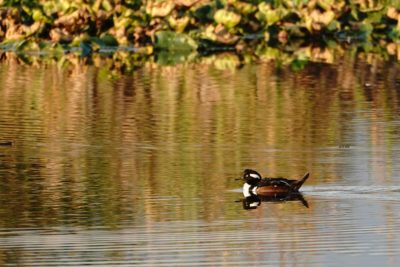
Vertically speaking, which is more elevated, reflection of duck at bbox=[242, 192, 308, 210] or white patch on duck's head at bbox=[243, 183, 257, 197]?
white patch on duck's head at bbox=[243, 183, 257, 197]

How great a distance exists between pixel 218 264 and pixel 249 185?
3145mm

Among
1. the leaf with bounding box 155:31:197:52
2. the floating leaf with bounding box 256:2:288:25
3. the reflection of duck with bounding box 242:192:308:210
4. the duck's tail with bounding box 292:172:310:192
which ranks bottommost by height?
the leaf with bounding box 155:31:197:52

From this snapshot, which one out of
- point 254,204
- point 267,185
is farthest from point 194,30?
point 254,204

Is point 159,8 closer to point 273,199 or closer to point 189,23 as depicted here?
point 189,23

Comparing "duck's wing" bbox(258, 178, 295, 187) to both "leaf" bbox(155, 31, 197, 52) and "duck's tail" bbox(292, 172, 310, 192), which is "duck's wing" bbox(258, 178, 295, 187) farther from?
"leaf" bbox(155, 31, 197, 52)

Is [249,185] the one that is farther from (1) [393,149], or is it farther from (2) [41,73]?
(2) [41,73]

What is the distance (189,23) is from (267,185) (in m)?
16.7

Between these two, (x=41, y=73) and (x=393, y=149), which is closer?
(x=393, y=149)

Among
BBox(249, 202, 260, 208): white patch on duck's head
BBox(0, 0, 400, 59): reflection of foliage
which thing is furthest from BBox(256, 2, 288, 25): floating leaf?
BBox(249, 202, 260, 208): white patch on duck's head

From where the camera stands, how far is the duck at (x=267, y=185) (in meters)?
14.1

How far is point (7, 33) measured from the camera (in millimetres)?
30359

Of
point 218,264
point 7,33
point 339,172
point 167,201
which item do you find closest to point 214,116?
point 339,172

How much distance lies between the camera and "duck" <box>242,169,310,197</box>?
14.1 meters

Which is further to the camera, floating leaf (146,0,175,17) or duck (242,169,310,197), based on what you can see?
floating leaf (146,0,175,17)
